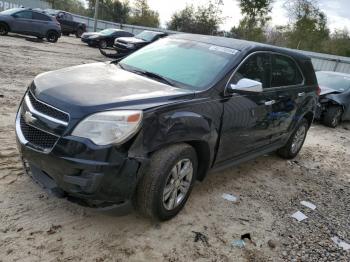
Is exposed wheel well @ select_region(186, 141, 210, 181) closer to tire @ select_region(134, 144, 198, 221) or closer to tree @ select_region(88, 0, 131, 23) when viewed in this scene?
tire @ select_region(134, 144, 198, 221)

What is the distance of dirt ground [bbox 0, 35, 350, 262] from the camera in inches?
126

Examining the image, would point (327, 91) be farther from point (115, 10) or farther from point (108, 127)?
point (115, 10)

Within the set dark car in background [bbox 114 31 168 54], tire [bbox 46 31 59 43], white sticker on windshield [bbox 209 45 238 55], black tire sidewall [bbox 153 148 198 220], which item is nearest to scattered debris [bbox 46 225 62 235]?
black tire sidewall [bbox 153 148 198 220]

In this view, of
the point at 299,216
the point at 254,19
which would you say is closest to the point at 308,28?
the point at 254,19

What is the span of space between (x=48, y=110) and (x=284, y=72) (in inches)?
137

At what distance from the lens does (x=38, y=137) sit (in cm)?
319

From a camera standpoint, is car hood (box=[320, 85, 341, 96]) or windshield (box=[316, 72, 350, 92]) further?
windshield (box=[316, 72, 350, 92])

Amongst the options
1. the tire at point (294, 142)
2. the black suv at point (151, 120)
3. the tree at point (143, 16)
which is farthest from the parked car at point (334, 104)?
the tree at point (143, 16)

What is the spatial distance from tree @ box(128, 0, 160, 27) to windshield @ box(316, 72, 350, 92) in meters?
41.7

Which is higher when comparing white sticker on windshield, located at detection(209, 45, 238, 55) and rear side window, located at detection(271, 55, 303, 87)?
white sticker on windshield, located at detection(209, 45, 238, 55)

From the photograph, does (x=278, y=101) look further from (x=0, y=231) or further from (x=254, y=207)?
(x=0, y=231)

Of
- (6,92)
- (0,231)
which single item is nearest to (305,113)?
(0,231)

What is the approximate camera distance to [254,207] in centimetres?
451

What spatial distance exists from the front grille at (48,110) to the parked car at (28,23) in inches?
703
